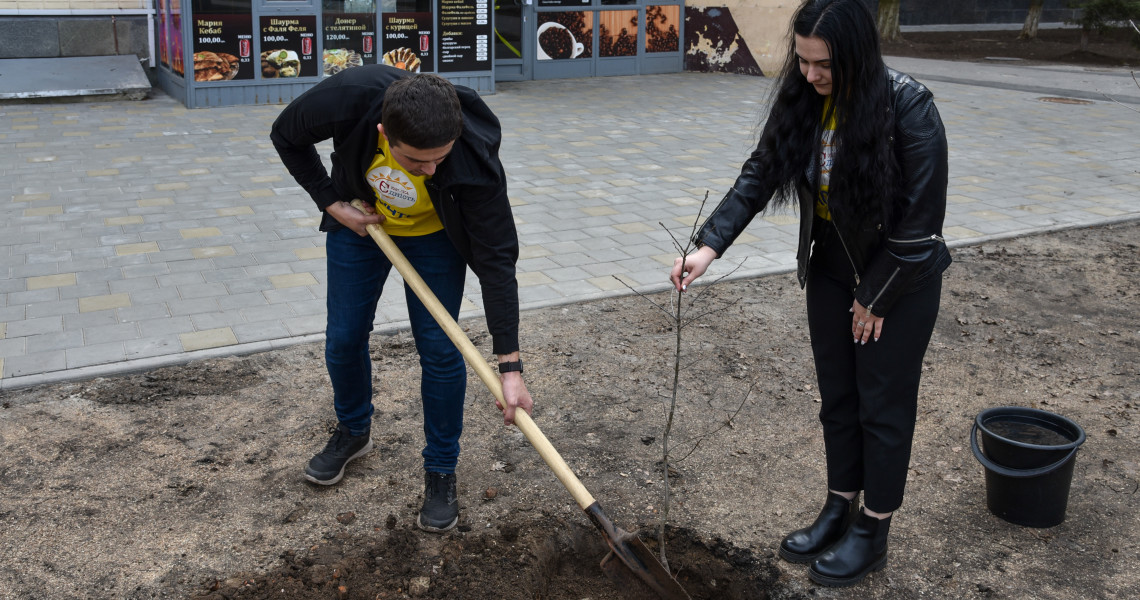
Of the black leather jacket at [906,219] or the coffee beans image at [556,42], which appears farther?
the coffee beans image at [556,42]

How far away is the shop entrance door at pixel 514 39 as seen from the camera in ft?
45.3

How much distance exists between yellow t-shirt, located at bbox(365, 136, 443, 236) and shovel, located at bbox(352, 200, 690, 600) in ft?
0.25

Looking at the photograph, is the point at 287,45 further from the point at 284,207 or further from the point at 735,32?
the point at 735,32

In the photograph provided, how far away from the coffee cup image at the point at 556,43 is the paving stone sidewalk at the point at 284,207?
1855 millimetres

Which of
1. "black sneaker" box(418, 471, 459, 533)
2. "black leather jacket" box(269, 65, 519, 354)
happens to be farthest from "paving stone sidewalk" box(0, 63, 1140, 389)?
"black leather jacket" box(269, 65, 519, 354)

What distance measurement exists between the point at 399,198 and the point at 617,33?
41.2ft

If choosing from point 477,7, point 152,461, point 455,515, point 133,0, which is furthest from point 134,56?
point 455,515

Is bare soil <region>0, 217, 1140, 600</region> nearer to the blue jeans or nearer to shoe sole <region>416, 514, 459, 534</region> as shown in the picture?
shoe sole <region>416, 514, 459, 534</region>

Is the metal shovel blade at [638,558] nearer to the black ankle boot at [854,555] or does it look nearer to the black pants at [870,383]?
the black ankle boot at [854,555]

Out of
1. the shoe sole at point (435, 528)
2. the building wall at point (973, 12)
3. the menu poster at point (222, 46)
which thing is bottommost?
the shoe sole at point (435, 528)

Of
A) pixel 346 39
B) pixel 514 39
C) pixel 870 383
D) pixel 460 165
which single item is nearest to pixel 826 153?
pixel 870 383

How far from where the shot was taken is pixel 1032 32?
75.6ft

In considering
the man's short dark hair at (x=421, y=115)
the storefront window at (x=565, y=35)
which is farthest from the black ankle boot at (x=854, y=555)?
the storefront window at (x=565, y=35)

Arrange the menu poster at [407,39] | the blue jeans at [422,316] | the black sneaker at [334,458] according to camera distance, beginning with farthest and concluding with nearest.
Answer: the menu poster at [407,39] < the black sneaker at [334,458] < the blue jeans at [422,316]
